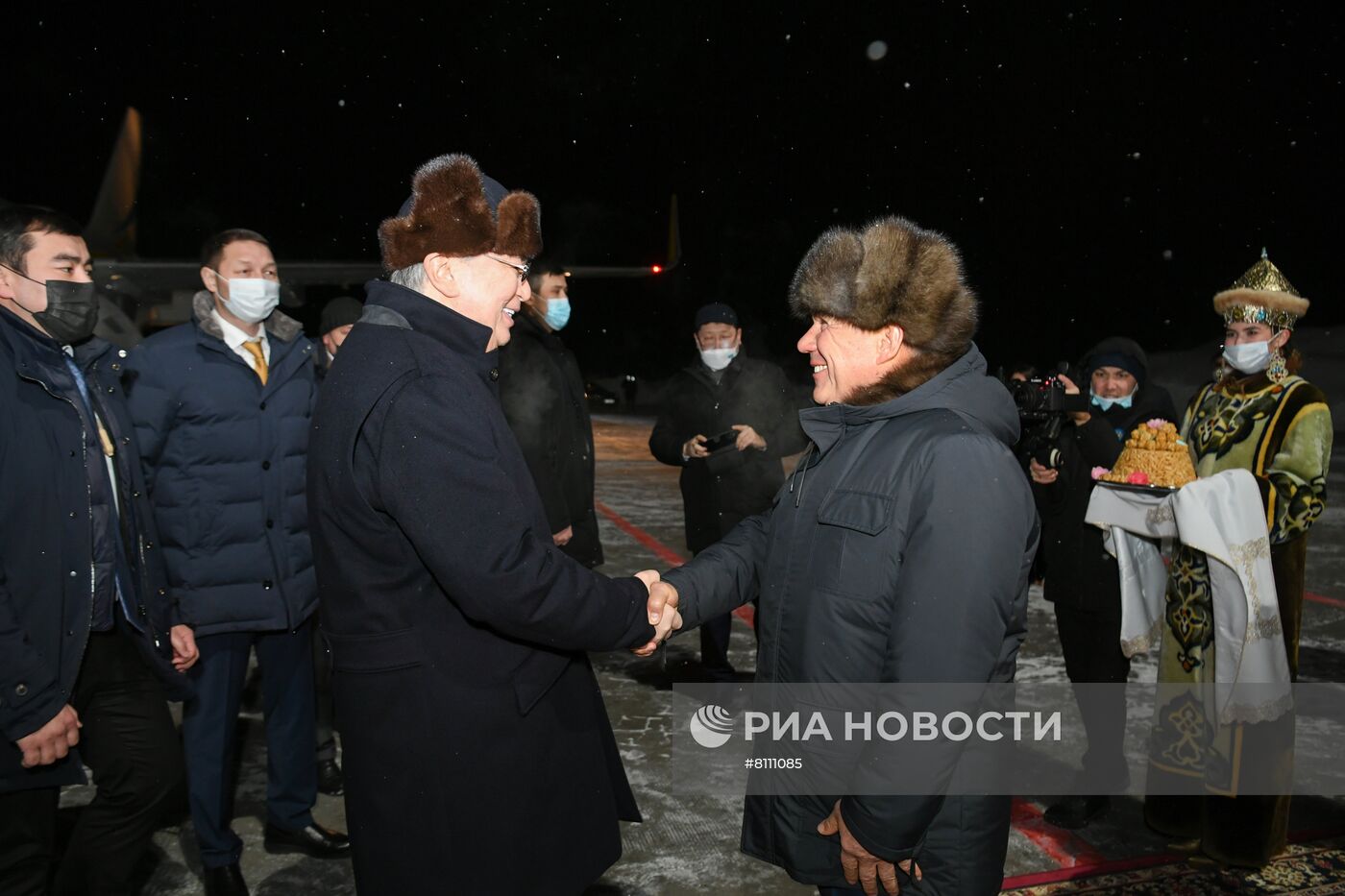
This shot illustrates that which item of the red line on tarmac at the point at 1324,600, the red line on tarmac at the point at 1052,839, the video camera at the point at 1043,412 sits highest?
the video camera at the point at 1043,412

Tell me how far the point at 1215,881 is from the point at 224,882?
3489mm

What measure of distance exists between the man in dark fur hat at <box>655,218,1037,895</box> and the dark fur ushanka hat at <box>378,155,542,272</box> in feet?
2.47

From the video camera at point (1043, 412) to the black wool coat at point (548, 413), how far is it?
6.47 feet

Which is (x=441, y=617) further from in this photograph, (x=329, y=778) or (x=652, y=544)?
(x=652, y=544)

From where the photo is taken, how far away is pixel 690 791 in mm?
3861

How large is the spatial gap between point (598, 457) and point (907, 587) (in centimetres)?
1660

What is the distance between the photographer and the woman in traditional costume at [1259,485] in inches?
120

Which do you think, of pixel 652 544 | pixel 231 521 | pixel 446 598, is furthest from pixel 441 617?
pixel 652 544

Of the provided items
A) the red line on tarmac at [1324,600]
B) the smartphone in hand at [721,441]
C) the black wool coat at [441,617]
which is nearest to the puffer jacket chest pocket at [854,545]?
the black wool coat at [441,617]

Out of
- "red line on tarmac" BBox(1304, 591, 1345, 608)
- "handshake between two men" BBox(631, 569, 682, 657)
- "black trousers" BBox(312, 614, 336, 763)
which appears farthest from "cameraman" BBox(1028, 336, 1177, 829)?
"red line on tarmac" BBox(1304, 591, 1345, 608)

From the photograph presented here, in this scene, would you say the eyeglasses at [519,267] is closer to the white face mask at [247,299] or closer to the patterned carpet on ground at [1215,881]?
the white face mask at [247,299]

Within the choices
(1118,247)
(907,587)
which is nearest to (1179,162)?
(1118,247)

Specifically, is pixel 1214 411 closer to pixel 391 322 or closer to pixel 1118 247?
pixel 391 322

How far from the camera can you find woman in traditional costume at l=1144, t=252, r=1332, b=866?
3.06 meters
